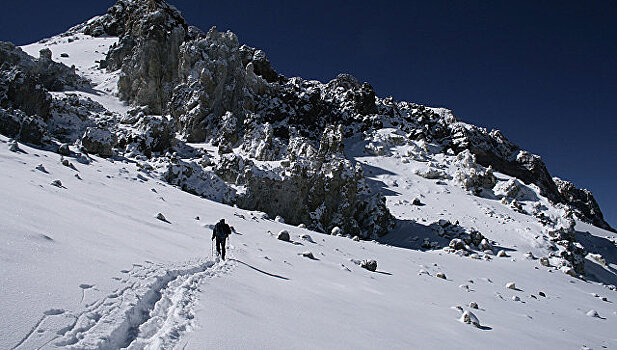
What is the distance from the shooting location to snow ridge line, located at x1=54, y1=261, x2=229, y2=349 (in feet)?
10.3

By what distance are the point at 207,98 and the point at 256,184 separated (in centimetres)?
2188

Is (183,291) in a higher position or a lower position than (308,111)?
lower

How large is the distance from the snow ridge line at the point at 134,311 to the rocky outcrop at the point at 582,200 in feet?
312

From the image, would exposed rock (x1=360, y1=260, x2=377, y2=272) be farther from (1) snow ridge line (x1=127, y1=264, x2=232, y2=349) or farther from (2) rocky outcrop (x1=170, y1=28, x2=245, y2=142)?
(2) rocky outcrop (x1=170, y1=28, x2=245, y2=142)

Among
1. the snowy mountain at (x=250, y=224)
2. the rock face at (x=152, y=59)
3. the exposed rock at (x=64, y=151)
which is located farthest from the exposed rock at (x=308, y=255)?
the rock face at (x=152, y=59)

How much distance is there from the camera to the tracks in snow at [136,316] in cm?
305

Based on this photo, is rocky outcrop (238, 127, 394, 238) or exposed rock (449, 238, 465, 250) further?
rocky outcrop (238, 127, 394, 238)

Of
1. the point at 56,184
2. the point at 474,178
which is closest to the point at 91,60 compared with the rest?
the point at 56,184

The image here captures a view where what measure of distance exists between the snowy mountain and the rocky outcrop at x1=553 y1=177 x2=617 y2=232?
35.2 m

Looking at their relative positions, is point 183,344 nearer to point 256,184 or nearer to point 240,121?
point 256,184

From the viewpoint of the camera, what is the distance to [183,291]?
18.2 ft

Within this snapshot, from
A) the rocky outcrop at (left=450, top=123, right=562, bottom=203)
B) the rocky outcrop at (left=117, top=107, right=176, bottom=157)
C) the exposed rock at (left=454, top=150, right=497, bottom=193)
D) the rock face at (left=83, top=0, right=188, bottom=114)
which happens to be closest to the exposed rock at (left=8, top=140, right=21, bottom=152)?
the rocky outcrop at (left=117, top=107, right=176, bottom=157)

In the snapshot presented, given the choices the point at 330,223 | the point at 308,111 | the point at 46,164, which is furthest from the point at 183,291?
the point at 308,111

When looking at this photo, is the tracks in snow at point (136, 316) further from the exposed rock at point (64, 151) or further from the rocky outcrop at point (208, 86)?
the rocky outcrop at point (208, 86)
